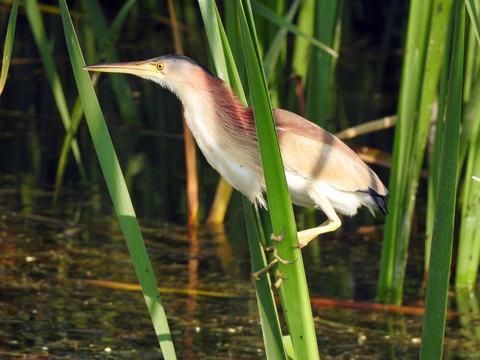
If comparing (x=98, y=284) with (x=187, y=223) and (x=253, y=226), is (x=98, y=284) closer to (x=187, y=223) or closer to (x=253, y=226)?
(x=187, y=223)

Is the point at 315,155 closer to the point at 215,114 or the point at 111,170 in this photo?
the point at 215,114

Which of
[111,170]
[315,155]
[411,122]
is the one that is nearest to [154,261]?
[411,122]

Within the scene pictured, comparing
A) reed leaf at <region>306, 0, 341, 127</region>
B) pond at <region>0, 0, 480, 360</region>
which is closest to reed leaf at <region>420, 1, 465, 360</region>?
pond at <region>0, 0, 480, 360</region>

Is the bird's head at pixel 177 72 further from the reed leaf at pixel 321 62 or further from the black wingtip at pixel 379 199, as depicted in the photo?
the reed leaf at pixel 321 62

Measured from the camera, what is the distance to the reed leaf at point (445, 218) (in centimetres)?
160

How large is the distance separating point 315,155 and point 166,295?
58.5 inches

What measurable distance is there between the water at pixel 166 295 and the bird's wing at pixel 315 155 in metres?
0.96

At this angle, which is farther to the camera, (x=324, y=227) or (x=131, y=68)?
(x=324, y=227)

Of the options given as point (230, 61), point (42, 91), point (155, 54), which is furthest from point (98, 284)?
point (155, 54)

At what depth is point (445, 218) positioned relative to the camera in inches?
63.4

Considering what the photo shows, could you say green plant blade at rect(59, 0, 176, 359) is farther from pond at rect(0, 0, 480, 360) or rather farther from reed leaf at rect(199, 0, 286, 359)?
pond at rect(0, 0, 480, 360)

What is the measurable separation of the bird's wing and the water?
96 centimetres

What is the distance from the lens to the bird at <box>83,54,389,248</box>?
2.16m

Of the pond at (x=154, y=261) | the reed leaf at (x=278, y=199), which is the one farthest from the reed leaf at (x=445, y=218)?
the pond at (x=154, y=261)
